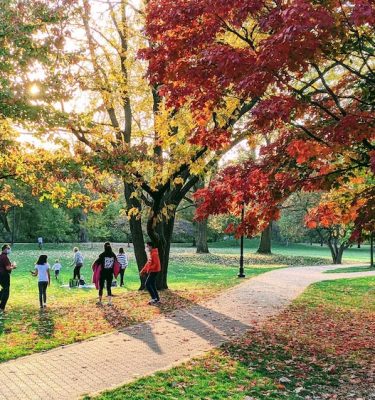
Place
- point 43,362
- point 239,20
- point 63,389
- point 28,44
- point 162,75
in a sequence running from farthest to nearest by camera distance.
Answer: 1. point 28,44
2. point 162,75
3. point 43,362
4. point 239,20
5. point 63,389

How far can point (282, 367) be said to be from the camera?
7.45 metres

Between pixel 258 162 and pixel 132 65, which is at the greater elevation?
Answer: pixel 132 65

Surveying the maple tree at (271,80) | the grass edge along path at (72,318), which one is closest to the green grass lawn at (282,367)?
the maple tree at (271,80)

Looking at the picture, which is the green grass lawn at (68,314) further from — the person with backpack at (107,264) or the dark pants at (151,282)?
the person with backpack at (107,264)

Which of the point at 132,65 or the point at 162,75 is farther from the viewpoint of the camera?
the point at 132,65

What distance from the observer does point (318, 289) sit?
18.0m

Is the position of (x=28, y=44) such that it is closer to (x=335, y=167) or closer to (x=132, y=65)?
(x=132, y=65)

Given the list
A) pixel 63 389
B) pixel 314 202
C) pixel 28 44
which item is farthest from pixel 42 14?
pixel 314 202

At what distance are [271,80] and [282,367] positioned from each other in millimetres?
4346

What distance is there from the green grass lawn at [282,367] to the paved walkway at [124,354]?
428mm

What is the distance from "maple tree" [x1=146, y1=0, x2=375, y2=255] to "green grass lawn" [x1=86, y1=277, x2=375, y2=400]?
2.18 meters

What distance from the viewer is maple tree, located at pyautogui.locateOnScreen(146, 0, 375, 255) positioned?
606cm

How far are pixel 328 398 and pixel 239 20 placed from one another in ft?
16.9

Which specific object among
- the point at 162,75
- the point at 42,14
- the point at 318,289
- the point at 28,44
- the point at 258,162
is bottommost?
the point at 318,289
